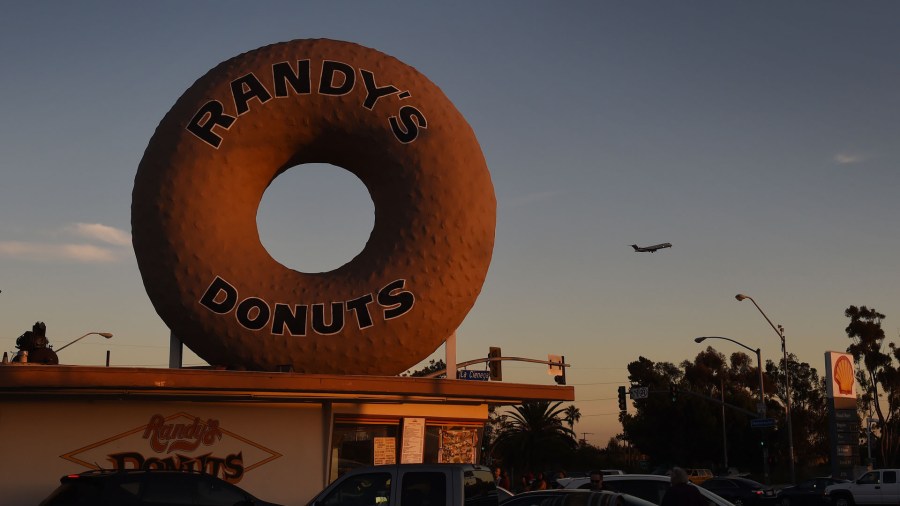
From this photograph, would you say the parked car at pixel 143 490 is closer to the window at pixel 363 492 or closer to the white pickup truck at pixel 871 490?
the window at pixel 363 492

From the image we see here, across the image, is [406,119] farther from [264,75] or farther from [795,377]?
[795,377]

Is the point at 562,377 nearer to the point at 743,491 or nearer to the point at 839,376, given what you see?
the point at 743,491

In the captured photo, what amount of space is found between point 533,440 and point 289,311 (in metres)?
48.1

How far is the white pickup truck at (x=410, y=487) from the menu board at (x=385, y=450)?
6.36 m

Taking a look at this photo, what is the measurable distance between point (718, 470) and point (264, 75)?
6662 cm

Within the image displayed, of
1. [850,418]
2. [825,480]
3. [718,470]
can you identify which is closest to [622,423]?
[718,470]

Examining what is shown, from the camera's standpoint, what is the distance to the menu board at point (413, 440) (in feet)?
62.1

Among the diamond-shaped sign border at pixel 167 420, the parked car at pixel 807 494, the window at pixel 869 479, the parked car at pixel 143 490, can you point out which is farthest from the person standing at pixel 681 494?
the parked car at pixel 807 494

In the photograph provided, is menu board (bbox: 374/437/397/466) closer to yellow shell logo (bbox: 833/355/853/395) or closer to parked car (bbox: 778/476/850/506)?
parked car (bbox: 778/476/850/506)

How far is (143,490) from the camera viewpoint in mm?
13414

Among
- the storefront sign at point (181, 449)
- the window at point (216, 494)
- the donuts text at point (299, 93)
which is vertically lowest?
the window at point (216, 494)

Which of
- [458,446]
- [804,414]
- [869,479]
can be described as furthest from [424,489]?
[804,414]

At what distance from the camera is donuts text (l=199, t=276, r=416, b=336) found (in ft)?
57.7

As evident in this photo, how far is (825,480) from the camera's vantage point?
119ft
